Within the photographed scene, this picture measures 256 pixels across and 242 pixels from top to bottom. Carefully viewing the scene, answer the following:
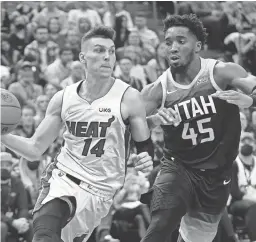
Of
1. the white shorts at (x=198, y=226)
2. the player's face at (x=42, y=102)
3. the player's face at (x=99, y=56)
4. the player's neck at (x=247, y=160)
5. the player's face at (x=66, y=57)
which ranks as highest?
the player's face at (x=99, y=56)

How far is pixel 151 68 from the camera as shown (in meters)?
11.5

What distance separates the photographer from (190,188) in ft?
18.0

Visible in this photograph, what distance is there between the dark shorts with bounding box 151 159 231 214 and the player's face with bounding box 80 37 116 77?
96 cm

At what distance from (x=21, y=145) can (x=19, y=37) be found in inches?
283

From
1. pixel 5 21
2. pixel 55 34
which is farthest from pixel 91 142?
pixel 5 21

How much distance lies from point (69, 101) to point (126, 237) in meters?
3.03

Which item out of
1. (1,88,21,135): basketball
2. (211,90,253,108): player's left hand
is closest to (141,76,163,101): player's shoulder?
(211,90,253,108): player's left hand

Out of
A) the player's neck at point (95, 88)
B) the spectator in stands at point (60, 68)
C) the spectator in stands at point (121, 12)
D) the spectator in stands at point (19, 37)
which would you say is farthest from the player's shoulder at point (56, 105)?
the spectator in stands at point (121, 12)

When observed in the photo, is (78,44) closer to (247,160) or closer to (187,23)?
(247,160)

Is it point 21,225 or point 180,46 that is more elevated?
point 180,46

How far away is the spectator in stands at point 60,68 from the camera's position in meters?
11.0

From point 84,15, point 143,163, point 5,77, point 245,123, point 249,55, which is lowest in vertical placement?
point 245,123

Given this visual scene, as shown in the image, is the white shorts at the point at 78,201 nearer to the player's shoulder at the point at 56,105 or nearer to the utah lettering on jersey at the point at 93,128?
the utah lettering on jersey at the point at 93,128

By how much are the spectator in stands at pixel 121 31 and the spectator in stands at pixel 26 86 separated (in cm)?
182
